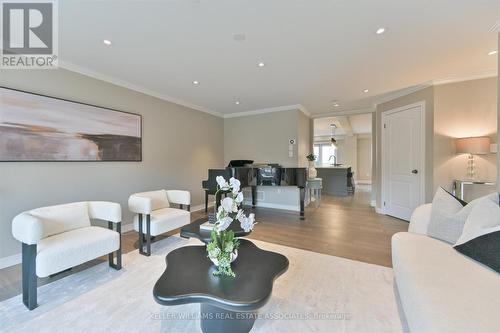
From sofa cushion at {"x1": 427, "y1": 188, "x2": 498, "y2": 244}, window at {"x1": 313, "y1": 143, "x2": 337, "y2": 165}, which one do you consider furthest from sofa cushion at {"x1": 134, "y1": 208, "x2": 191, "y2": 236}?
window at {"x1": 313, "y1": 143, "x2": 337, "y2": 165}

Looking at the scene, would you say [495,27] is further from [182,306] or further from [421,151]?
[182,306]

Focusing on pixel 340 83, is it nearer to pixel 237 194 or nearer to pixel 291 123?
pixel 291 123

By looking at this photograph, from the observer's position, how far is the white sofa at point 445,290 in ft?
3.24

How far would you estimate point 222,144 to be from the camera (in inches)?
243

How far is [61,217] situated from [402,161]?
557 cm

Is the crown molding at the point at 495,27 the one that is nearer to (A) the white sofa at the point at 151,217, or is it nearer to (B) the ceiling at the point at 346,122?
(B) the ceiling at the point at 346,122

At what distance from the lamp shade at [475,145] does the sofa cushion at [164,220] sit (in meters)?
4.47

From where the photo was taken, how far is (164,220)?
2.86 m

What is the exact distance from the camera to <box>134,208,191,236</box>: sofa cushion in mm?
2779

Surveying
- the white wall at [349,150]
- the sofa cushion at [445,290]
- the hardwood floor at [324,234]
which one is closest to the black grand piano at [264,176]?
the hardwood floor at [324,234]

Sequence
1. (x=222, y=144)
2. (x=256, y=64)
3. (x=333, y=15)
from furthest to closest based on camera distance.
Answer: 1. (x=222, y=144)
2. (x=256, y=64)
3. (x=333, y=15)

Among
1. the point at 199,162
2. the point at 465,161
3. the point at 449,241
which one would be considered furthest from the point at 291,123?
the point at 449,241

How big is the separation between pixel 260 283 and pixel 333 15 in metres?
2.38

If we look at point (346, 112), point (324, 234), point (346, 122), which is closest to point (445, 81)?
point (346, 112)
